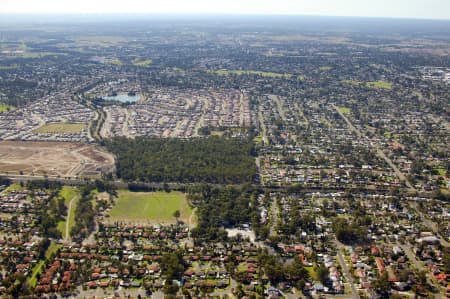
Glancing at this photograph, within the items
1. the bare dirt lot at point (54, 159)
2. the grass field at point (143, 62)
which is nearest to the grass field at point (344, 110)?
the bare dirt lot at point (54, 159)

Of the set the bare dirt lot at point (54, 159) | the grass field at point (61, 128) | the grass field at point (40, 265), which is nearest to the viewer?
the grass field at point (40, 265)

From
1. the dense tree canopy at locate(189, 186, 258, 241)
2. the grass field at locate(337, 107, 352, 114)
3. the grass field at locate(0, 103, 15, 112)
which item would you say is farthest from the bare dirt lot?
the grass field at locate(337, 107, 352, 114)

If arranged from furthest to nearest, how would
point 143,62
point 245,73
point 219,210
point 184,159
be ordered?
point 143,62 → point 245,73 → point 184,159 → point 219,210

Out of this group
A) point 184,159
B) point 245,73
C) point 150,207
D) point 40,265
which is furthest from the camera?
point 245,73

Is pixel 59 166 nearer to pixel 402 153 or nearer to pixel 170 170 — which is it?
pixel 170 170

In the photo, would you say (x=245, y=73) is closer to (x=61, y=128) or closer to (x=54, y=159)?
(x=61, y=128)

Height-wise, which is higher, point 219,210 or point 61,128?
point 61,128

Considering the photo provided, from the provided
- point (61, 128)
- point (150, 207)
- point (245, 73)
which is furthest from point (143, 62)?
point (150, 207)

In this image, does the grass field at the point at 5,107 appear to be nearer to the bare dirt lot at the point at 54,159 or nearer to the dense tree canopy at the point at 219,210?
the bare dirt lot at the point at 54,159
